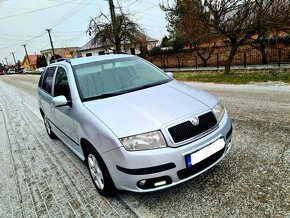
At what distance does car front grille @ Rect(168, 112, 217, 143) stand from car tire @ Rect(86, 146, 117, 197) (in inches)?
35.1

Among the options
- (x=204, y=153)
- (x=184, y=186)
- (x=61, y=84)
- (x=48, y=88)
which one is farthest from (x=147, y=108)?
(x=48, y=88)

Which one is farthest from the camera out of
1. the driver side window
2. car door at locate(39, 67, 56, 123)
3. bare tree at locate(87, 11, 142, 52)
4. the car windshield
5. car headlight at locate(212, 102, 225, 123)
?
bare tree at locate(87, 11, 142, 52)

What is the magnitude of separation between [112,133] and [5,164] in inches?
123

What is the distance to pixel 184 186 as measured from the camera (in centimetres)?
304

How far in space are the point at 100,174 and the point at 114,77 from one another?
57.9 inches

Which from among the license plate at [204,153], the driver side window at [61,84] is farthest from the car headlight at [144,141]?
the driver side window at [61,84]

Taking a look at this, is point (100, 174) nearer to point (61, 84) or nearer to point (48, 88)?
point (61, 84)

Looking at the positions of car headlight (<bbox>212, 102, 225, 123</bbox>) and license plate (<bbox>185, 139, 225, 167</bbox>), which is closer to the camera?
license plate (<bbox>185, 139, 225, 167</bbox>)

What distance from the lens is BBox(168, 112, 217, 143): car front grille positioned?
2.52m

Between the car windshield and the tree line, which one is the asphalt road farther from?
the tree line

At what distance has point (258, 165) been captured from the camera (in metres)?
3.27

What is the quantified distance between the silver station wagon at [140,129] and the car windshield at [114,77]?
0.05ft

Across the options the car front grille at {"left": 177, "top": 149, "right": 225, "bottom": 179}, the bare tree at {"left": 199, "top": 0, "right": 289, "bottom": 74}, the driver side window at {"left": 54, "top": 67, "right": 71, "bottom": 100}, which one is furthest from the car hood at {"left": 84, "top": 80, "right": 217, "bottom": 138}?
the bare tree at {"left": 199, "top": 0, "right": 289, "bottom": 74}

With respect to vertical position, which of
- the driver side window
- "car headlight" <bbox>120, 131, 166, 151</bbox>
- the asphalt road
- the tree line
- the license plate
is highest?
the tree line
